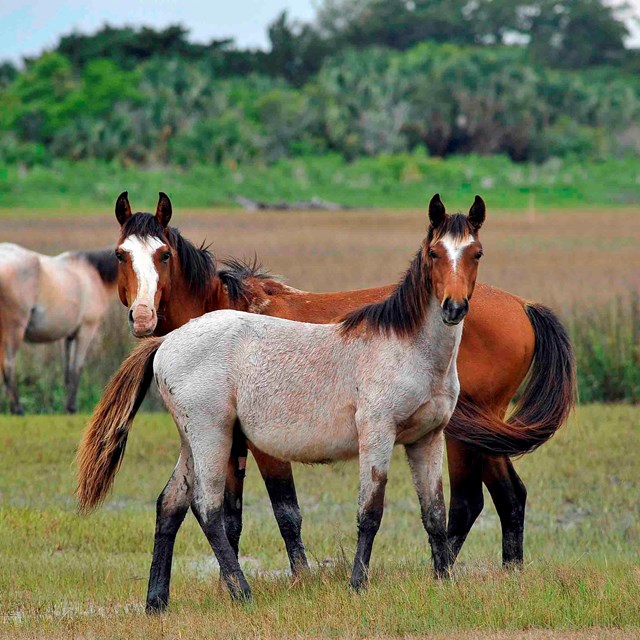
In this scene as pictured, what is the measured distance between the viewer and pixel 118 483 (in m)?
10.9

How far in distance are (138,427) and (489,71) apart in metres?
54.2

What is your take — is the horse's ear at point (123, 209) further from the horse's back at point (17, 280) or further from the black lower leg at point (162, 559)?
the horse's back at point (17, 280)

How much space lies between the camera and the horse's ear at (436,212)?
6.27 metres

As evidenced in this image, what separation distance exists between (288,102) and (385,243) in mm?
24828

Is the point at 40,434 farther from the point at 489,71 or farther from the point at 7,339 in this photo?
the point at 489,71

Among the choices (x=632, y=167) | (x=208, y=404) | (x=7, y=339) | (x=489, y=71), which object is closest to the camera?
(x=208, y=404)

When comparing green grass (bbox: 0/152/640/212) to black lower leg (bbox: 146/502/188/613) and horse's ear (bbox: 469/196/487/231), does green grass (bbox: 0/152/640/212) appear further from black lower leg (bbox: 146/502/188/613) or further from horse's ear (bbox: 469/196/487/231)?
horse's ear (bbox: 469/196/487/231)

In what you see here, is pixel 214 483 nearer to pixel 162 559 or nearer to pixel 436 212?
pixel 162 559

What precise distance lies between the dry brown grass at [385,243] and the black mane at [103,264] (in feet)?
19.3

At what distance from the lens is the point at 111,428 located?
6824mm

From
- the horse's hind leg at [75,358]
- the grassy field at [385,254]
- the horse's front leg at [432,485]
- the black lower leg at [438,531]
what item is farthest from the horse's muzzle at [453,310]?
the horse's hind leg at [75,358]

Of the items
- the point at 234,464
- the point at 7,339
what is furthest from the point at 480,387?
the point at 7,339

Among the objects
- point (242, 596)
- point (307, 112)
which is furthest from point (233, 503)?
point (307, 112)

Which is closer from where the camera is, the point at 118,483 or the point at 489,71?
the point at 118,483
